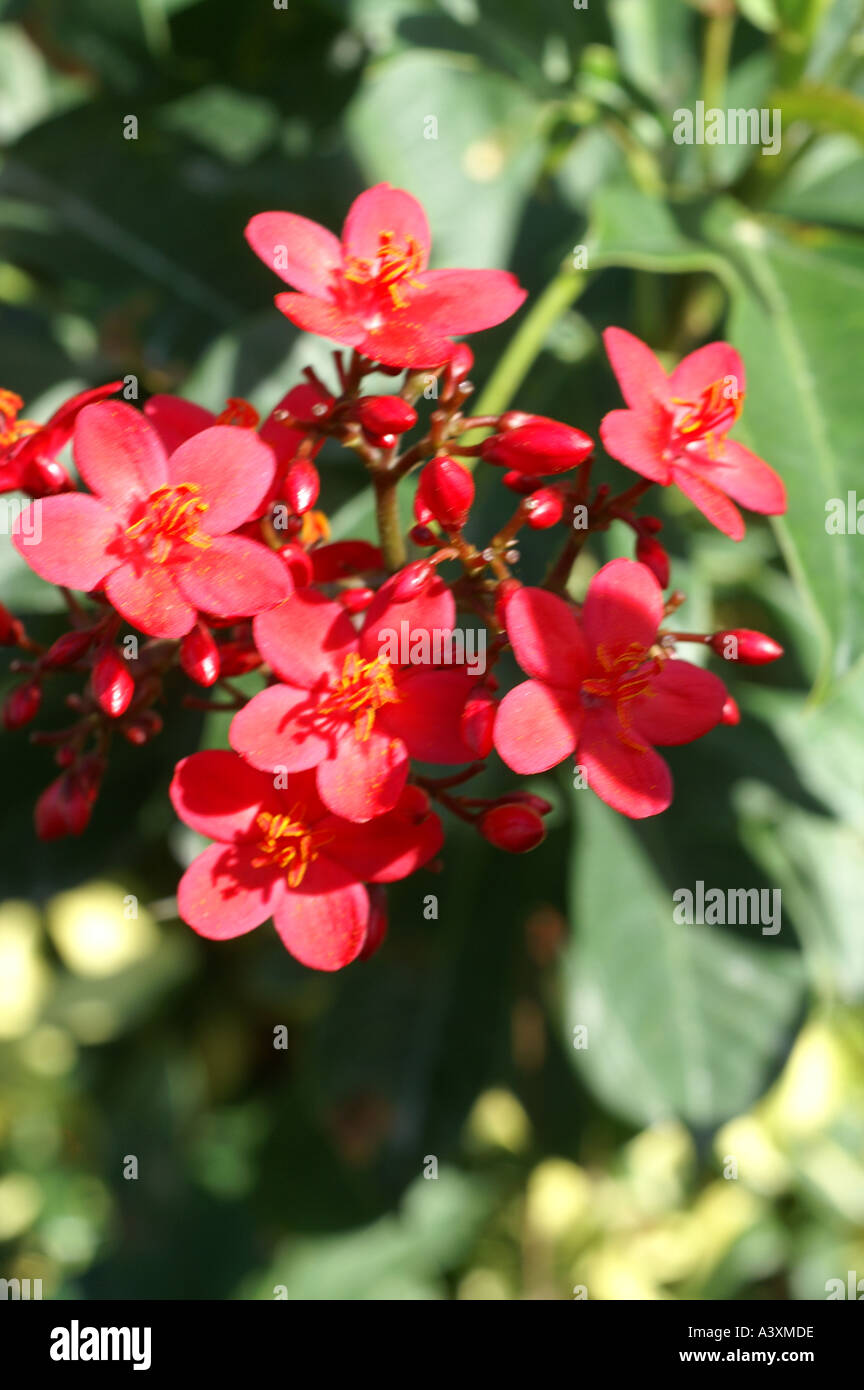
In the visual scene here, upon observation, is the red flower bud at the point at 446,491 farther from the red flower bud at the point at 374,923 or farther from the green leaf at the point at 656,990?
the green leaf at the point at 656,990

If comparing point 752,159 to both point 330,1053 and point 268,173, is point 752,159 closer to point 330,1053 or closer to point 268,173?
point 268,173

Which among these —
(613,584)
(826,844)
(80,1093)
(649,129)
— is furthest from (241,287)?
(80,1093)

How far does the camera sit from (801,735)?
1453mm

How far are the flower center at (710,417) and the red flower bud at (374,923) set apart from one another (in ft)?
1.41

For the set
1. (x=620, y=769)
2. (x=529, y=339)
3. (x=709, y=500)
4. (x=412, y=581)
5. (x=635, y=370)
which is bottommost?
(x=620, y=769)

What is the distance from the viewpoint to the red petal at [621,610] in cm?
77

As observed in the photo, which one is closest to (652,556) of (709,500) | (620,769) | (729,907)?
(709,500)

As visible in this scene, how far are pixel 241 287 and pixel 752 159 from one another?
A: 70 centimetres

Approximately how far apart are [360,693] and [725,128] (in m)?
1.10

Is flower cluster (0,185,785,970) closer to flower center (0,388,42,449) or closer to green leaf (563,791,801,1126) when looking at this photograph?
flower center (0,388,42,449)

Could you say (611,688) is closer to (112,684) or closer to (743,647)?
(743,647)

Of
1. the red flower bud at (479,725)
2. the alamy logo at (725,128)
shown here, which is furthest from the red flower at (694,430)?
the alamy logo at (725,128)

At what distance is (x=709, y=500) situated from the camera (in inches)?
32.9

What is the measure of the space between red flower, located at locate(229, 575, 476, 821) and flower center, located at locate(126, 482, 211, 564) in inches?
3.1
